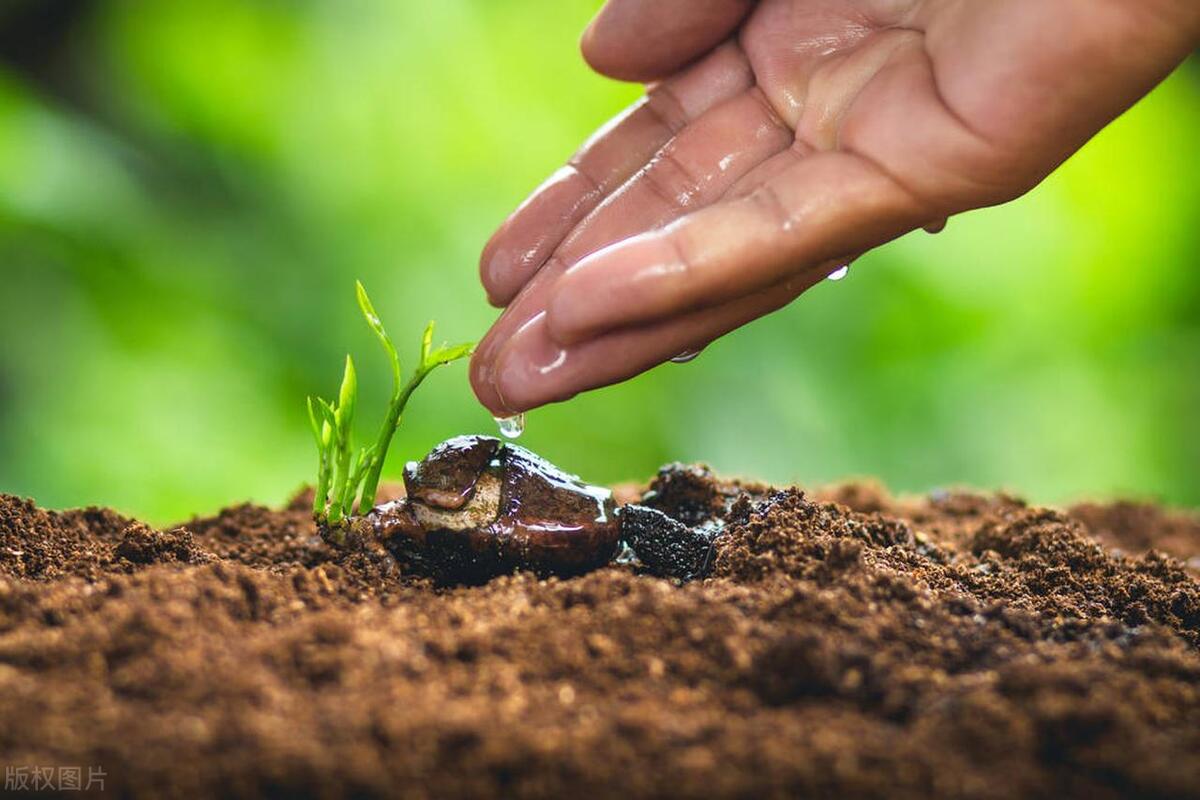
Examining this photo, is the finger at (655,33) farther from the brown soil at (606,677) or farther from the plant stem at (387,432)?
the brown soil at (606,677)

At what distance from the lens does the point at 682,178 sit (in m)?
1.51

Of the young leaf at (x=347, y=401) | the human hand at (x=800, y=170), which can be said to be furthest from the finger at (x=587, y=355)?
the young leaf at (x=347, y=401)

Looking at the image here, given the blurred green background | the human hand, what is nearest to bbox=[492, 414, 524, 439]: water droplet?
the human hand

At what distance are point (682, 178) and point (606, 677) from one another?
84cm

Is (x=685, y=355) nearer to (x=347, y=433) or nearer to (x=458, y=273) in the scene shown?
(x=347, y=433)

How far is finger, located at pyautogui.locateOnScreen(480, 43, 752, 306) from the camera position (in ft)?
5.05

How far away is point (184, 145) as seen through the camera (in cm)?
328

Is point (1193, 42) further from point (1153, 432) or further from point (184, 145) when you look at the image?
point (184, 145)

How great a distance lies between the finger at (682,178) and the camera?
57.4 inches

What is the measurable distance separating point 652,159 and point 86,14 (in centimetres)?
270

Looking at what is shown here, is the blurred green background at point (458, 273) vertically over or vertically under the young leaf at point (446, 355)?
over

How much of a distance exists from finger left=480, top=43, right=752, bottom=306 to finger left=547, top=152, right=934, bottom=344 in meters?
0.33

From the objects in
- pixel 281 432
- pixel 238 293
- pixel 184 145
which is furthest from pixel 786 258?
pixel 184 145

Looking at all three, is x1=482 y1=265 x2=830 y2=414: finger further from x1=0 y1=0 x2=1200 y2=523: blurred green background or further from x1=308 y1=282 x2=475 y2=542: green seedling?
x1=0 y1=0 x2=1200 y2=523: blurred green background
